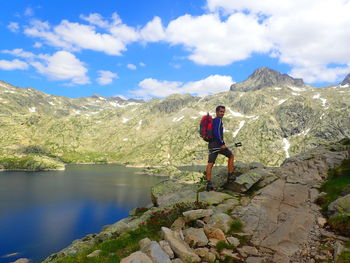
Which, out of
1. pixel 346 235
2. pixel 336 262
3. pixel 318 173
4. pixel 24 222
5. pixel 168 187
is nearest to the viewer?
pixel 336 262

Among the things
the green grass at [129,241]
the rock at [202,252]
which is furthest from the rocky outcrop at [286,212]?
the green grass at [129,241]

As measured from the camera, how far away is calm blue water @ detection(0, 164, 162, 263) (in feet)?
241

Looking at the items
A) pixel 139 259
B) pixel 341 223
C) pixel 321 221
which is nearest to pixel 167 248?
pixel 139 259

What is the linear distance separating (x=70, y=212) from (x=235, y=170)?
342 feet

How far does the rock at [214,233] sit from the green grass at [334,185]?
7158mm

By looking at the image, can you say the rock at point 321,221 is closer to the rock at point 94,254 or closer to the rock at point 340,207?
the rock at point 340,207

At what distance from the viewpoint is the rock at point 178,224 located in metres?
14.1

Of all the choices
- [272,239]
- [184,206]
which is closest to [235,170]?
[184,206]

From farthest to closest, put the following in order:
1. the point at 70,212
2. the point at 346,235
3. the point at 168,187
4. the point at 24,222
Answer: the point at 70,212
the point at 24,222
the point at 168,187
the point at 346,235

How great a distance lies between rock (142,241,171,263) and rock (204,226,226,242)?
119 inches

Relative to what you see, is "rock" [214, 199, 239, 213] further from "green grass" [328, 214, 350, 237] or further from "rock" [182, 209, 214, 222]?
"green grass" [328, 214, 350, 237]

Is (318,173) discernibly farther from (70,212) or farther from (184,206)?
(70,212)

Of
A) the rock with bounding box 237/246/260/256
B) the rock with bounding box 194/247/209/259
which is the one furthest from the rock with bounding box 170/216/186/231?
the rock with bounding box 237/246/260/256

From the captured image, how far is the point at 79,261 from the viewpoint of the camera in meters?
12.1
